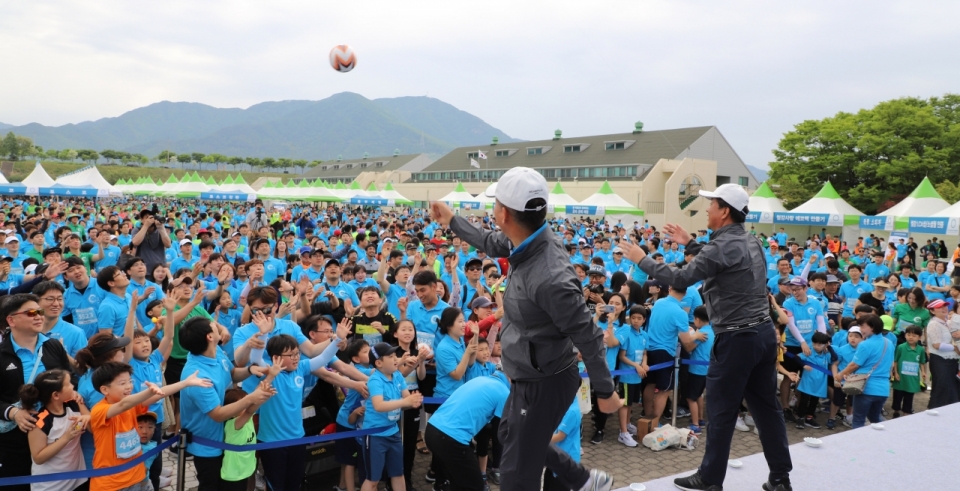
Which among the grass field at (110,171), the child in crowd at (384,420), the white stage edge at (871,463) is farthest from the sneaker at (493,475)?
the grass field at (110,171)

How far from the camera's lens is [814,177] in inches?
1425

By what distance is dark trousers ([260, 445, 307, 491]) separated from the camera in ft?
13.6

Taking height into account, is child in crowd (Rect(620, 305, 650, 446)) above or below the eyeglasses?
below

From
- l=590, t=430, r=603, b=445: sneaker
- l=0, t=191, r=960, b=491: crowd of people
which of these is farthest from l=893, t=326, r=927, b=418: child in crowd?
l=590, t=430, r=603, b=445: sneaker

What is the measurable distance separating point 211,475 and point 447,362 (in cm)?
206

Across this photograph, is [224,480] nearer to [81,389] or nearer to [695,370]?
[81,389]

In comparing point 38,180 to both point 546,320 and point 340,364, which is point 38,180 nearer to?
point 340,364

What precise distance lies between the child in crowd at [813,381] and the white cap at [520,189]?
20.6 ft

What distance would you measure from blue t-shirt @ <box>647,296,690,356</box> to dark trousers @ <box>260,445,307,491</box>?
13.9 ft

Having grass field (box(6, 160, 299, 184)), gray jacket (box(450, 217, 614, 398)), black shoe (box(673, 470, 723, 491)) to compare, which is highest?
grass field (box(6, 160, 299, 184))

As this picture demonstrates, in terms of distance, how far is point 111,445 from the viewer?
356cm

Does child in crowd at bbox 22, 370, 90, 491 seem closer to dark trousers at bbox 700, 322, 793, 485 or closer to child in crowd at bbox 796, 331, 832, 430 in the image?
dark trousers at bbox 700, 322, 793, 485

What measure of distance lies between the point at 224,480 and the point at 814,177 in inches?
1595

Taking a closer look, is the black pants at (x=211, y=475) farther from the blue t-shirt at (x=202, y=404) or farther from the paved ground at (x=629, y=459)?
the paved ground at (x=629, y=459)
